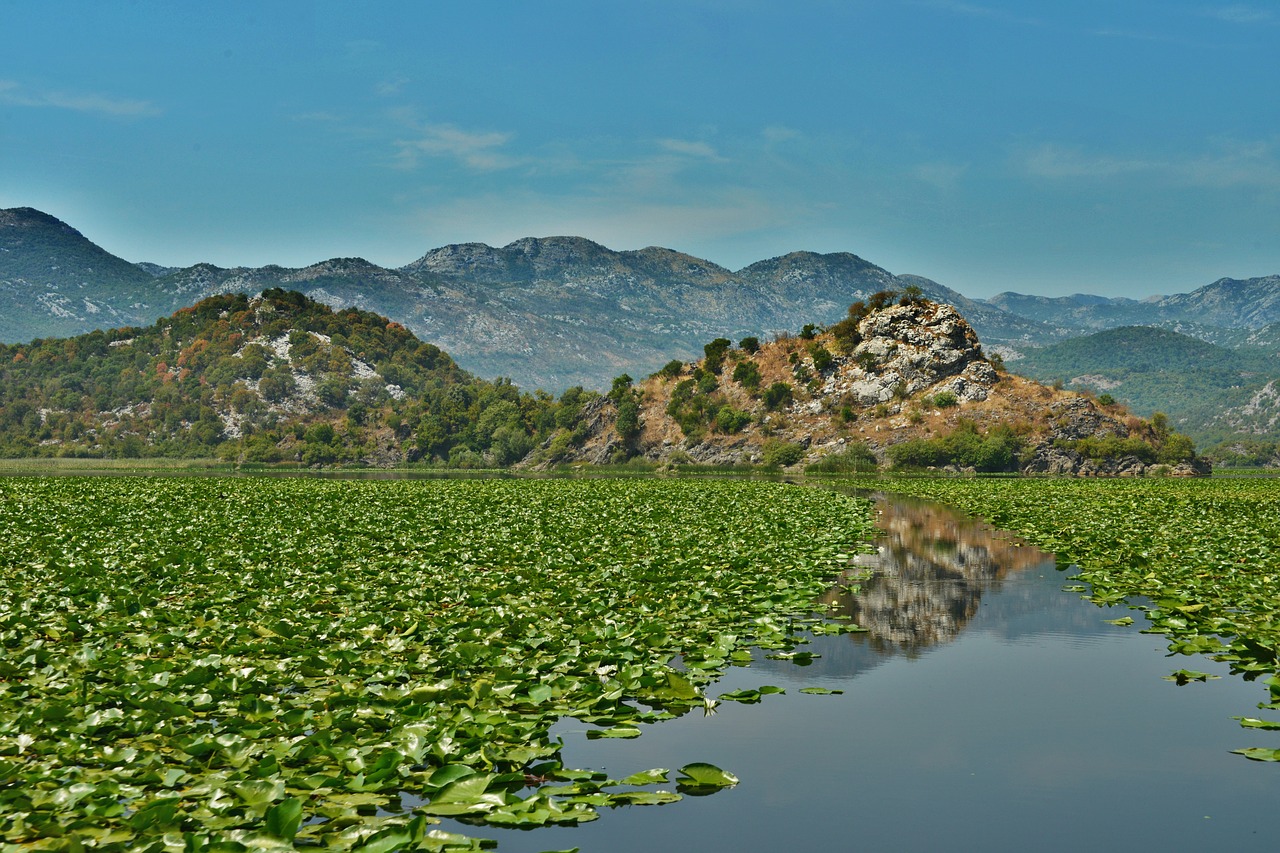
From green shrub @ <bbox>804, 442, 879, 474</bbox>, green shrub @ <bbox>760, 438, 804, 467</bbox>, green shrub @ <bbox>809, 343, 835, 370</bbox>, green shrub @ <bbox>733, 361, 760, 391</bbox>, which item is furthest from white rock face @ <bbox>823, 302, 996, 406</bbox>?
green shrub @ <bbox>760, 438, 804, 467</bbox>

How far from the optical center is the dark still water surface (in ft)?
35.4

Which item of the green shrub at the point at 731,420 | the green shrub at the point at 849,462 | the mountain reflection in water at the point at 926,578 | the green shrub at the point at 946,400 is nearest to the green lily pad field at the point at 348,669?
the mountain reflection in water at the point at 926,578

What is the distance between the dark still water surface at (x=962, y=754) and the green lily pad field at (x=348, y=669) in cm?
60

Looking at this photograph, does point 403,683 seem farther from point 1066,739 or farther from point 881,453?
point 881,453

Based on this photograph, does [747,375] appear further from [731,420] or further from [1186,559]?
[1186,559]

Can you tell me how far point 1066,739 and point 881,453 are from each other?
494ft

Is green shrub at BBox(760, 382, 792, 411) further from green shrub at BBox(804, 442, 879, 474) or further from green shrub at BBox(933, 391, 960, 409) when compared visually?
green shrub at BBox(933, 391, 960, 409)

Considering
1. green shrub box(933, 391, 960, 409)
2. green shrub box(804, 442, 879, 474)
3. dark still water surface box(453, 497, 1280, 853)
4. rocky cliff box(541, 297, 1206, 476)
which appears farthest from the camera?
green shrub box(933, 391, 960, 409)

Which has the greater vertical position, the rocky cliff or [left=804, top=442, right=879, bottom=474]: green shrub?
the rocky cliff

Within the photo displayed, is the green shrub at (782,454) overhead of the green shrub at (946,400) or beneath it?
beneath

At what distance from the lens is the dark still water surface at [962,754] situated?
1080 centimetres

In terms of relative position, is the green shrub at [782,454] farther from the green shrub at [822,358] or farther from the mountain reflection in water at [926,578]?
the mountain reflection in water at [926,578]

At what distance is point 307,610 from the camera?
21.0 m

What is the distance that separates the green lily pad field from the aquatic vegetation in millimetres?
7375
